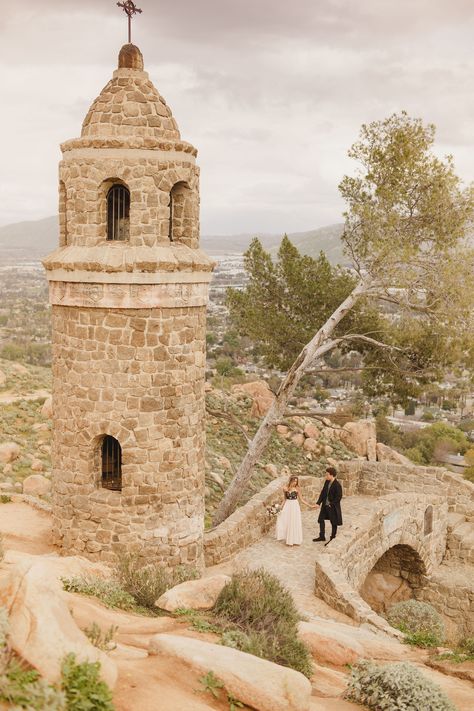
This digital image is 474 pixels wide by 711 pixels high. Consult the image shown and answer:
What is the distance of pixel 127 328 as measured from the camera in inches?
373

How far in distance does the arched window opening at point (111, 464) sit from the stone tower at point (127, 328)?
0.02 metres

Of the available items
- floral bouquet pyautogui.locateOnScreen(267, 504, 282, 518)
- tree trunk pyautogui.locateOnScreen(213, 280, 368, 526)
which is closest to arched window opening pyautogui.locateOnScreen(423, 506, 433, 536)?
floral bouquet pyautogui.locateOnScreen(267, 504, 282, 518)

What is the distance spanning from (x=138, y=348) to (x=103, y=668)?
5.50 metres

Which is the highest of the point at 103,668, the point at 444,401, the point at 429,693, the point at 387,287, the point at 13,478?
the point at 387,287

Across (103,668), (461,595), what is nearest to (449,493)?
(461,595)

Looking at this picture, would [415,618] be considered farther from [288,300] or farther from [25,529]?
[288,300]

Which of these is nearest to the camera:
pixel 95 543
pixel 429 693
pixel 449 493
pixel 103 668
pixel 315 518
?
A: pixel 103 668

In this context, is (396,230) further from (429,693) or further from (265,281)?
(429,693)

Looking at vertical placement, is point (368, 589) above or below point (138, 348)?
below

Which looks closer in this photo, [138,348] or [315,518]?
Result: [138,348]

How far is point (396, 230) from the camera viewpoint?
15.6 m

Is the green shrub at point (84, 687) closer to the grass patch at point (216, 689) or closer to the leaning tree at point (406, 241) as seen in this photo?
the grass patch at point (216, 689)

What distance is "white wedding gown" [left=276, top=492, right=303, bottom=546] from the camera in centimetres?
1300

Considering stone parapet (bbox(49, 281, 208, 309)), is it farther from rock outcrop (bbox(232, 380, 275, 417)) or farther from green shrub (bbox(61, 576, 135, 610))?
rock outcrop (bbox(232, 380, 275, 417))
